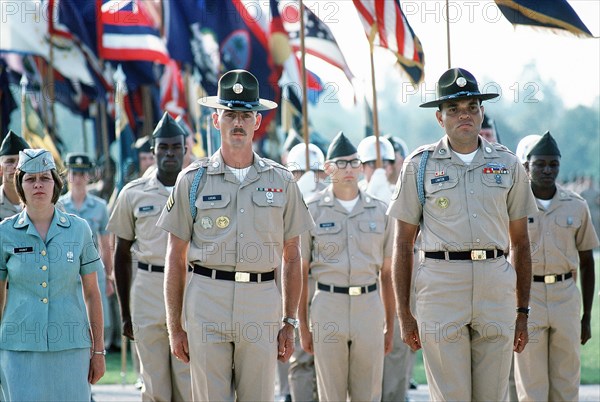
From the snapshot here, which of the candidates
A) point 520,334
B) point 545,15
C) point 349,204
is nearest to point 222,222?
point 520,334

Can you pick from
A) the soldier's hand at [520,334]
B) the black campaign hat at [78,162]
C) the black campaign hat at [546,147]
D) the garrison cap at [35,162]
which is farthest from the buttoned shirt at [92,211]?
the soldier's hand at [520,334]

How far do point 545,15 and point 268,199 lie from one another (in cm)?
431

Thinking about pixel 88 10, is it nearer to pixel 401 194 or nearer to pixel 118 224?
pixel 118 224

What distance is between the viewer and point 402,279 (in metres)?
7.28

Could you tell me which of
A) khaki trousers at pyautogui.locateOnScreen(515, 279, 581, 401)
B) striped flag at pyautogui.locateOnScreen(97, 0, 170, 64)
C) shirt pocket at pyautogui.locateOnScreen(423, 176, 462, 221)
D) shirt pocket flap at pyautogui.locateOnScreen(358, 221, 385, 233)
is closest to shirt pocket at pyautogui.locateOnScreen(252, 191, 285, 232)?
shirt pocket at pyautogui.locateOnScreen(423, 176, 462, 221)

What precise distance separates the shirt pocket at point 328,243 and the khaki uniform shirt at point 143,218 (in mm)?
1334

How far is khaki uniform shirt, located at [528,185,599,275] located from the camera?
926 cm

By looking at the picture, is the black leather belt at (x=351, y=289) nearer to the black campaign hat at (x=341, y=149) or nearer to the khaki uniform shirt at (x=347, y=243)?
the khaki uniform shirt at (x=347, y=243)

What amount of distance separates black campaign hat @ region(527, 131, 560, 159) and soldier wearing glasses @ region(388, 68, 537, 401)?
2.17 metres

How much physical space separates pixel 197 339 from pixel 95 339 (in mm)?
746

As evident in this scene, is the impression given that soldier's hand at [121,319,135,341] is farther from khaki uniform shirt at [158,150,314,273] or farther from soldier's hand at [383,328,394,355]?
khaki uniform shirt at [158,150,314,273]

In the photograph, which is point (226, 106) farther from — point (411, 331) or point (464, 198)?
point (411, 331)

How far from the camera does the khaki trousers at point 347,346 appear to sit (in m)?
9.40

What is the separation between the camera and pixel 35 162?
23.1 feet
